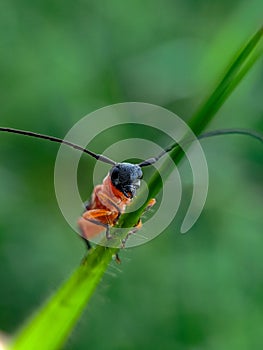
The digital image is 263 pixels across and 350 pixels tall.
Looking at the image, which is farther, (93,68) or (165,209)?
(93,68)

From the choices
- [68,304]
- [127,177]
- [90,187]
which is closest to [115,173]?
[127,177]

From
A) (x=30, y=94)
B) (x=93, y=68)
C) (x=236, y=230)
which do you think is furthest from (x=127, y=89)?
(x=236, y=230)

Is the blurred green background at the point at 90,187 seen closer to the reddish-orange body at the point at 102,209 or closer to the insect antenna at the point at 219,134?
the reddish-orange body at the point at 102,209

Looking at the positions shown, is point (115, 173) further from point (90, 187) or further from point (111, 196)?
point (90, 187)

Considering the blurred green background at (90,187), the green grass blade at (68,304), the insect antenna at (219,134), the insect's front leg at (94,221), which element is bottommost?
the blurred green background at (90,187)

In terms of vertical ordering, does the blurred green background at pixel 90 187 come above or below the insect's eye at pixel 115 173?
below

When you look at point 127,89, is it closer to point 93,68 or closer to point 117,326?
point 93,68

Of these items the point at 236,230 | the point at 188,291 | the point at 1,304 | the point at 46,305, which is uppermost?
the point at 46,305

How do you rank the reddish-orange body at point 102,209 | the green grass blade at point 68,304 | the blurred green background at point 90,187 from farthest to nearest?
1. the blurred green background at point 90,187
2. the reddish-orange body at point 102,209
3. the green grass blade at point 68,304

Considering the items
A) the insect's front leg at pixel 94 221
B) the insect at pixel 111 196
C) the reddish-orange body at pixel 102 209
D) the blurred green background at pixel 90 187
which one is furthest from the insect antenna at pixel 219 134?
the blurred green background at pixel 90 187
